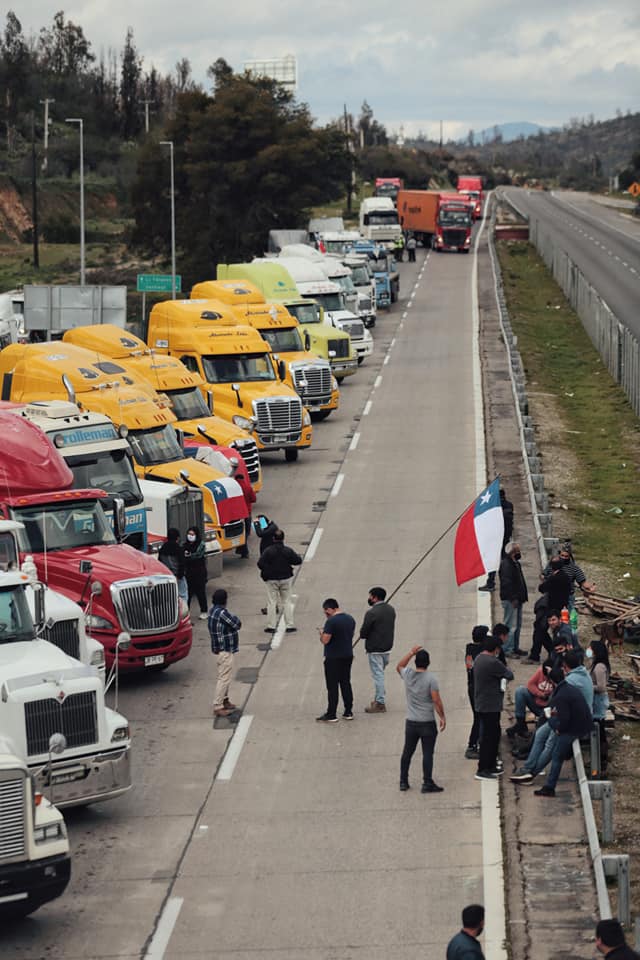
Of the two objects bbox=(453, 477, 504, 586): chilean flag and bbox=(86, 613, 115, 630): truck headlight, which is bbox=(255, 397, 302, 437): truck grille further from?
bbox=(453, 477, 504, 586): chilean flag

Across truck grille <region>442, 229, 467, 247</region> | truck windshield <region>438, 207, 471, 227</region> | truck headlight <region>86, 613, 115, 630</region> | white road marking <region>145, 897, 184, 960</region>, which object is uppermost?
truck windshield <region>438, 207, 471, 227</region>

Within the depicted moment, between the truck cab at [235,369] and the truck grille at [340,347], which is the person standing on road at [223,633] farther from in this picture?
the truck grille at [340,347]

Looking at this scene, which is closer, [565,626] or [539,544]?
[565,626]

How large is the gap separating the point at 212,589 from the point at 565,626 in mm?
8586

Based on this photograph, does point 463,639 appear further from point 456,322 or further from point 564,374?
point 456,322

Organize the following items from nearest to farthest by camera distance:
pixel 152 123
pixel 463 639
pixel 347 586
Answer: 1. pixel 463 639
2. pixel 347 586
3. pixel 152 123

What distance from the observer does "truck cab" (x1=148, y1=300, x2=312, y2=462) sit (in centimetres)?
3634

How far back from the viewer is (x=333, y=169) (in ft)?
392

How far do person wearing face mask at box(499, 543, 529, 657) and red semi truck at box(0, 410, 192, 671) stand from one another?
447 centimetres

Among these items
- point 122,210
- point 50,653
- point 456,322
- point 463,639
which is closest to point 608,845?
point 50,653

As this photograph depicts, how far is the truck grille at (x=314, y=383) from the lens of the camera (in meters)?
41.5

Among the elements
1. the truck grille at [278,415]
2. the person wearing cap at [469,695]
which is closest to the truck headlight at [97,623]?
the person wearing cap at [469,695]

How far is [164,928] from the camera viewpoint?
14227 millimetres

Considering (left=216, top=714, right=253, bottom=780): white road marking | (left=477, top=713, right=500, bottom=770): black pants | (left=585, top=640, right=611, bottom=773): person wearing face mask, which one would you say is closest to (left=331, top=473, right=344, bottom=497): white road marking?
(left=216, top=714, right=253, bottom=780): white road marking
